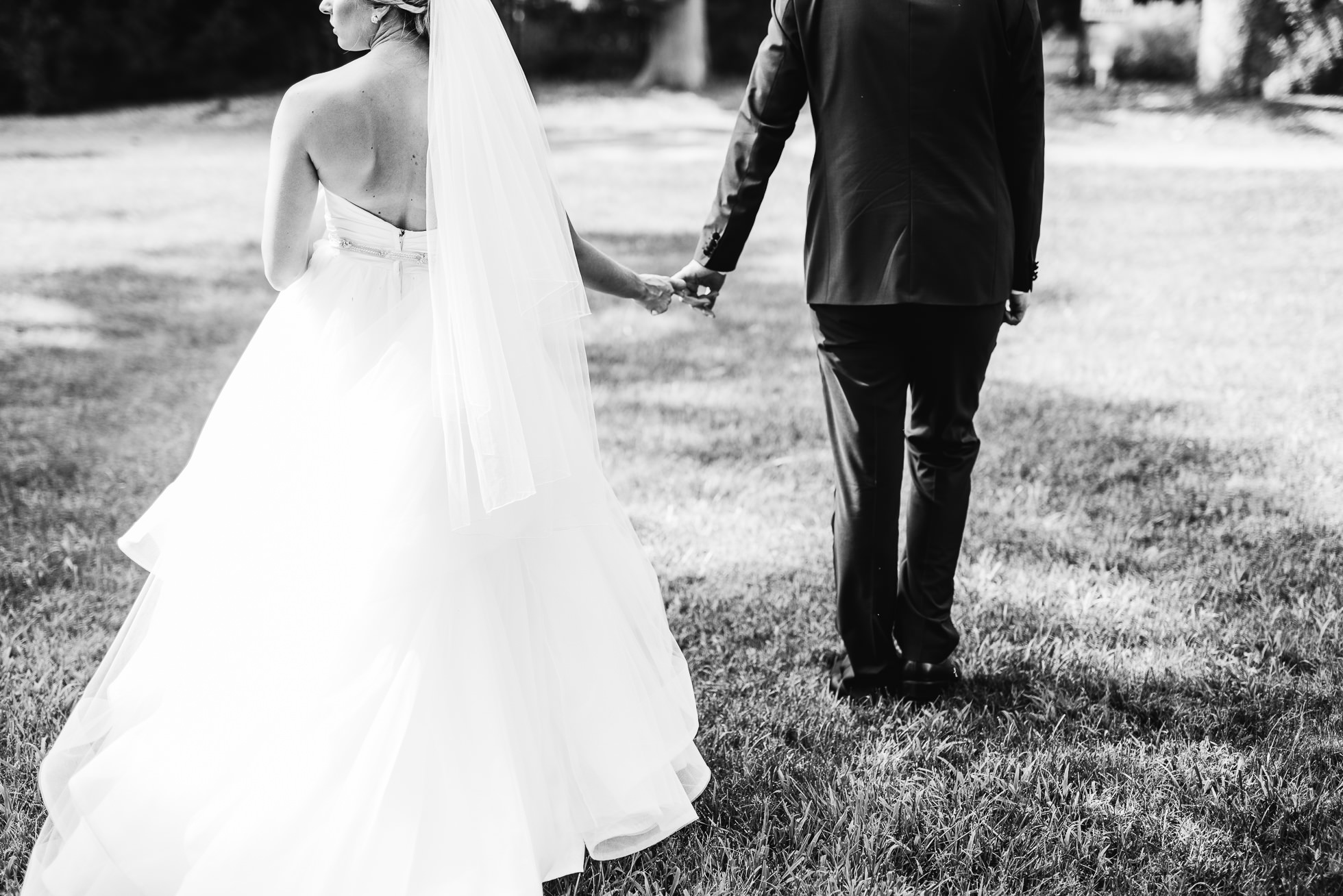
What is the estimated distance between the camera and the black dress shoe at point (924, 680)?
348cm

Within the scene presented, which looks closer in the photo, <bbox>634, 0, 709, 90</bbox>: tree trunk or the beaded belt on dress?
the beaded belt on dress

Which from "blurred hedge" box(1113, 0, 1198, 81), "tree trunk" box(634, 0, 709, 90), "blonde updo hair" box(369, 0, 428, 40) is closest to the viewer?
"blonde updo hair" box(369, 0, 428, 40)

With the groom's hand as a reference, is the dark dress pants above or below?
below

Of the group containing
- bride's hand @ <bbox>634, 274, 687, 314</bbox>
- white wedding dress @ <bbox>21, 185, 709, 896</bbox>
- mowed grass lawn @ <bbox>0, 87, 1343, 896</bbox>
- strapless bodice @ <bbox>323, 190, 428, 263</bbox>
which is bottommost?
mowed grass lawn @ <bbox>0, 87, 1343, 896</bbox>

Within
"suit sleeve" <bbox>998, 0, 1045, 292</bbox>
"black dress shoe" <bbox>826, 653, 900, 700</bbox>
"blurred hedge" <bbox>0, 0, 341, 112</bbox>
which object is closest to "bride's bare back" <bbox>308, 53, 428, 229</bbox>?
"suit sleeve" <bbox>998, 0, 1045, 292</bbox>

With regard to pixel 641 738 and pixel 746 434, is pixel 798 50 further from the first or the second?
pixel 746 434

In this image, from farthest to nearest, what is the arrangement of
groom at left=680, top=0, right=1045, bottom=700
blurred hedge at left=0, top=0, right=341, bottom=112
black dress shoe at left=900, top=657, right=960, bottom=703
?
1. blurred hedge at left=0, top=0, right=341, bottom=112
2. black dress shoe at left=900, top=657, right=960, bottom=703
3. groom at left=680, top=0, right=1045, bottom=700

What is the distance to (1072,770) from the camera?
10.3ft

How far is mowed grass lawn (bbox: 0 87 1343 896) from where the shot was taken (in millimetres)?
2902

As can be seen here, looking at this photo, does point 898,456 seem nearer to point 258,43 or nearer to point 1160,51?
point 1160,51

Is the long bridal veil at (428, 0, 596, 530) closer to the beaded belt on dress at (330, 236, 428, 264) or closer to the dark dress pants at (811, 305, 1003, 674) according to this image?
the beaded belt on dress at (330, 236, 428, 264)

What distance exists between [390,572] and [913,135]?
1.72 m

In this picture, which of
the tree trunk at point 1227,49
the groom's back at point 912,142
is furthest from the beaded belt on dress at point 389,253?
the tree trunk at point 1227,49

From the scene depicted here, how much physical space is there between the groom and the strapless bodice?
40.2 inches
